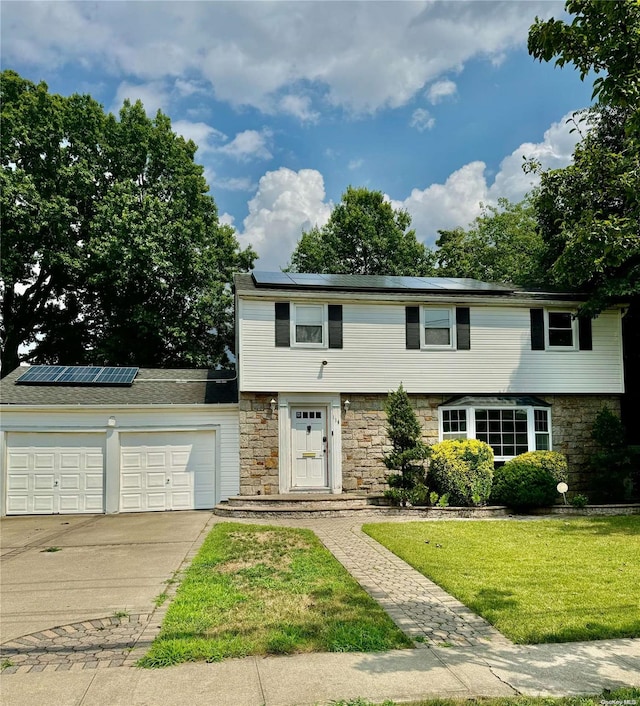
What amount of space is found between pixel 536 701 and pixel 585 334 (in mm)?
13811

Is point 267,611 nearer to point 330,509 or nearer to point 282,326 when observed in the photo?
point 330,509

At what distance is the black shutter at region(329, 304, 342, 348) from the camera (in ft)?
48.0

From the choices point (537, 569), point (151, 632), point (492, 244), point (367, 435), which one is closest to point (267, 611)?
point (151, 632)

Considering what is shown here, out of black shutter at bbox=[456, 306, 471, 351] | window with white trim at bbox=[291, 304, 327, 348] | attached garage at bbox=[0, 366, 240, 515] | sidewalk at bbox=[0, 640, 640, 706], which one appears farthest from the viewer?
black shutter at bbox=[456, 306, 471, 351]

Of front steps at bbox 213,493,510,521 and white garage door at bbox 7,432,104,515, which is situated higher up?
white garage door at bbox 7,432,104,515

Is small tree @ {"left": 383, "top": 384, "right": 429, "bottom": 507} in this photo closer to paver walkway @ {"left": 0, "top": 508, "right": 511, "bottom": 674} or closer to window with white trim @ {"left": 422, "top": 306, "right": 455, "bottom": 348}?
window with white trim @ {"left": 422, "top": 306, "right": 455, "bottom": 348}

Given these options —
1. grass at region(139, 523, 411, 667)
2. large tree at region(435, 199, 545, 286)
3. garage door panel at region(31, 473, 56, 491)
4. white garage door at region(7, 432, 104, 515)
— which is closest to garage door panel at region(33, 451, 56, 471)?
white garage door at region(7, 432, 104, 515)

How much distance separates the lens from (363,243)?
29875 mm

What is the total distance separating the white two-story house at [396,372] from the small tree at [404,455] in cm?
126

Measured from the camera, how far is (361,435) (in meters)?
14.6

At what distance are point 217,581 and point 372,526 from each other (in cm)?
482

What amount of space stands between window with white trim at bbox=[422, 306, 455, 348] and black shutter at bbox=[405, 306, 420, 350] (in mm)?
180

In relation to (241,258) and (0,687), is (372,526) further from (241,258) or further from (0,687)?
(241,258)

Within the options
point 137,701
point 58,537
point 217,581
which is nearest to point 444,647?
point 137,701
